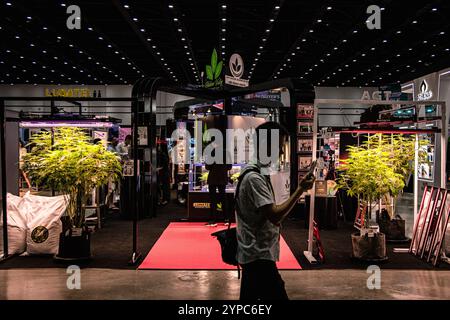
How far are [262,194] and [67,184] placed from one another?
12.2 feet

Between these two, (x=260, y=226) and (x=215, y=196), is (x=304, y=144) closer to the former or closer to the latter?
(x=215, y=196)

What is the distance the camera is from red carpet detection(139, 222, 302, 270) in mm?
5398

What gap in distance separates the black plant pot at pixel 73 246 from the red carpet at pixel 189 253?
29.4 inches

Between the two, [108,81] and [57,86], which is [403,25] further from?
[57,86]

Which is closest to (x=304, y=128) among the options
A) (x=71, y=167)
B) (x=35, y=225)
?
(x=71, y=167)

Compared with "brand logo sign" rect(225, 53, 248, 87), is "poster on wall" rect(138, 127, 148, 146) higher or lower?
lower

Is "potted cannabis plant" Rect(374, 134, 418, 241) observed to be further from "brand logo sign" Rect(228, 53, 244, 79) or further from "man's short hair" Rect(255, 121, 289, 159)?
"man's short hair" Rect(255, 121, 289, 159)

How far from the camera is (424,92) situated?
1103 centimetres

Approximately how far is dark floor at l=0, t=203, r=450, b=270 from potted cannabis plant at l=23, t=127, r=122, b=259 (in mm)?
321

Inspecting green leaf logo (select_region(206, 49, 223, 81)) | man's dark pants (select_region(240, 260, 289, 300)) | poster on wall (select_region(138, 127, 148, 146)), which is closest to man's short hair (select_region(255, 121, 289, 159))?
man's dark pants (select_region(240, 260, 289, 300))

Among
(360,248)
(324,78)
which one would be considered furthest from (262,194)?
(324,78)

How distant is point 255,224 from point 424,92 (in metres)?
10.0

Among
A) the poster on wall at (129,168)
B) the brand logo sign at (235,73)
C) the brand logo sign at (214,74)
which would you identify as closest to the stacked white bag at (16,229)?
the poster on wall at (129,168)

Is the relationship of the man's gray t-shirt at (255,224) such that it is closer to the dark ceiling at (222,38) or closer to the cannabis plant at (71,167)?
the cannabis plant at (71,167)
